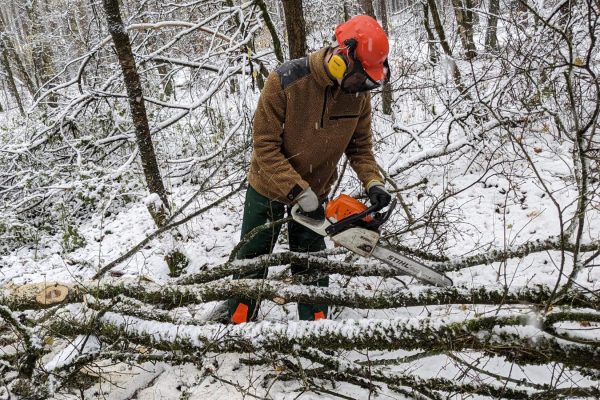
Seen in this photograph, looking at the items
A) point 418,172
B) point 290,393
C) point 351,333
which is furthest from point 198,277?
point 418,172

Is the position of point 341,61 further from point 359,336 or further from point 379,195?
point 359,336

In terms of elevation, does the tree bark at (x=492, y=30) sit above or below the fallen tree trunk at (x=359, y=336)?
above

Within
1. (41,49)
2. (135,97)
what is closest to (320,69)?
(135,97)

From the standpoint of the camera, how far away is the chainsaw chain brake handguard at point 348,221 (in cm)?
218

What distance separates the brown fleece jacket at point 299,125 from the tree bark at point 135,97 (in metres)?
1.79

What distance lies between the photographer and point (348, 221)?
2.17 metres

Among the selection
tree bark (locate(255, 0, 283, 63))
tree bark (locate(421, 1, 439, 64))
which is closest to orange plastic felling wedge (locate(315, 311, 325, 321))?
tree bark (locate(255, 0, 283, 63))

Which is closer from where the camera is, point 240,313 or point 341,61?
point 341,61

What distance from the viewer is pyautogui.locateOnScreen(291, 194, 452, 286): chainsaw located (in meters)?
2.22

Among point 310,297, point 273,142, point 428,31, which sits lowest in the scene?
point 310,297

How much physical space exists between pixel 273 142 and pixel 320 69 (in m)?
0.50

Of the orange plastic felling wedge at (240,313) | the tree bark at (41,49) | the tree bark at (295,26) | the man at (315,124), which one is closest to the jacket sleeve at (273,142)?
the man at (315,124)

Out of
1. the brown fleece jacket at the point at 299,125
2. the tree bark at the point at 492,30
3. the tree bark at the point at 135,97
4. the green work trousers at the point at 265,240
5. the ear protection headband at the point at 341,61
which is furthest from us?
the tree bark at the point at 492,30

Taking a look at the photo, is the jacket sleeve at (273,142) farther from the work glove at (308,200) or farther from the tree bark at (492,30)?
the tree bark at (492,30)
